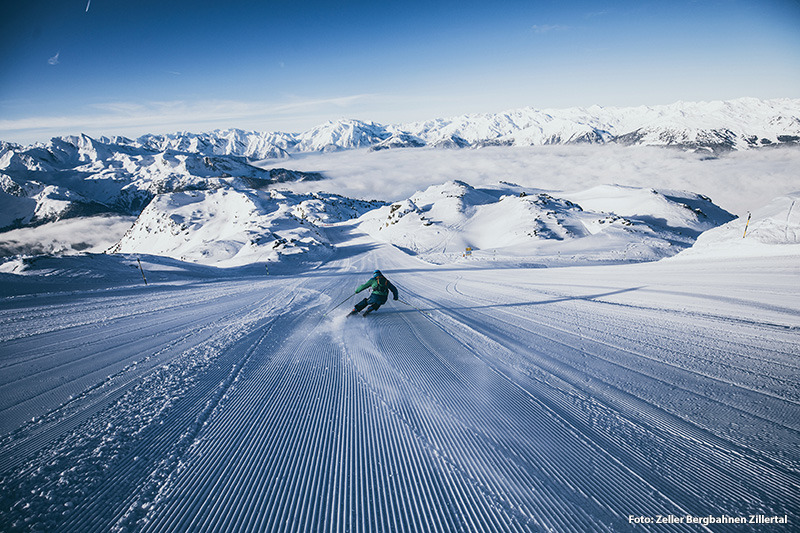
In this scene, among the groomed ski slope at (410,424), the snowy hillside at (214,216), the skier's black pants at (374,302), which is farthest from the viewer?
the snowy hillside at (214,216)

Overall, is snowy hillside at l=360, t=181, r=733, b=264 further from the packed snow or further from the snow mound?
the packed snow

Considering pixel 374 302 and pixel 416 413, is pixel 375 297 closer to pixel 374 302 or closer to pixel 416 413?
pixel 374 302

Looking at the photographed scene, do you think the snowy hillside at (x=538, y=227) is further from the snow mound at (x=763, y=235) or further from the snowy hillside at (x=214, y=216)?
the snowy hillside at (x=214, y=216)

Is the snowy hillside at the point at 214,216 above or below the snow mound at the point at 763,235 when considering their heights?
above

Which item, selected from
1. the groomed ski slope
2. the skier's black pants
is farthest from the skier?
the groomed ski slope

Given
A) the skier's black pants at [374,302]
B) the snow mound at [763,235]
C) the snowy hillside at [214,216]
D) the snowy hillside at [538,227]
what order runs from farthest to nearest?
the snowy hillside at [214,216]
the snowy hillside at [538,227]
the snow mound at [763,235]
the skier's black pants at [374,302]

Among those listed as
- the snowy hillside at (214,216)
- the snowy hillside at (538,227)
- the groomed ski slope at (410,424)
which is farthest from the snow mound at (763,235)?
the snowy hillside at (214,216)
